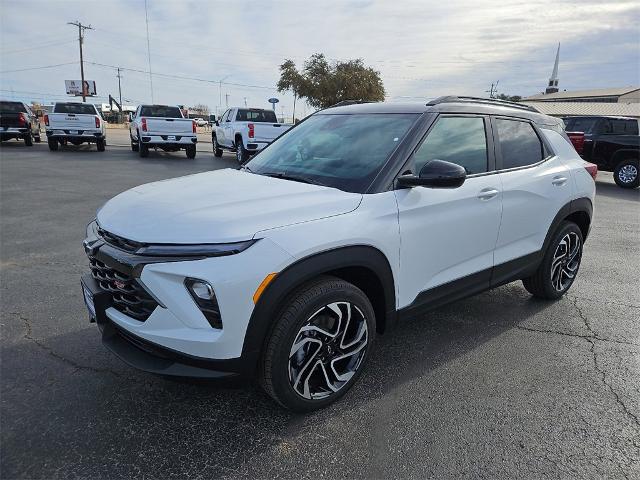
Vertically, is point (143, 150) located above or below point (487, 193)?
above

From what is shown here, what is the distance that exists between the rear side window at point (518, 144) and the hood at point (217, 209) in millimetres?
1639

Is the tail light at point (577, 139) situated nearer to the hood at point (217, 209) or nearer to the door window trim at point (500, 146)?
the door window trim at point (500, 146)

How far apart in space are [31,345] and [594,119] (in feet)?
50.4

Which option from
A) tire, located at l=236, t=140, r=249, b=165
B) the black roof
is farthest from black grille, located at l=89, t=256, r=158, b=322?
tire, located at l=236, t=140, r=249, b=165

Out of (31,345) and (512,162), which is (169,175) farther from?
(512,162)

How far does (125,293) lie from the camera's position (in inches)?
92.6

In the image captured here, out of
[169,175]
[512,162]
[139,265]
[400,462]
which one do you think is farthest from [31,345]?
[169,175]

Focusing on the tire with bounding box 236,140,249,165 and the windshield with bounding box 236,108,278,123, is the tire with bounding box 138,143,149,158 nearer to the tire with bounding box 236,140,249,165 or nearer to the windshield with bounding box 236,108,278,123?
the tire with bounding box 236,140,249,165

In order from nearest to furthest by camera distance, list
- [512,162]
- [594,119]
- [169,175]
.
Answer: [512,162] → [169,175] → [594,119]

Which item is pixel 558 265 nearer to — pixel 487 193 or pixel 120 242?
pixel 487 193

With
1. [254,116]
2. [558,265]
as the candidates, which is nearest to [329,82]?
[254,116]

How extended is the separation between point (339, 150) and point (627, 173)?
1336 centimetres

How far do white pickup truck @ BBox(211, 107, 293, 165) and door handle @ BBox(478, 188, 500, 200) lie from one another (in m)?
11.7

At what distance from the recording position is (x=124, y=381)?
9.41 feet
